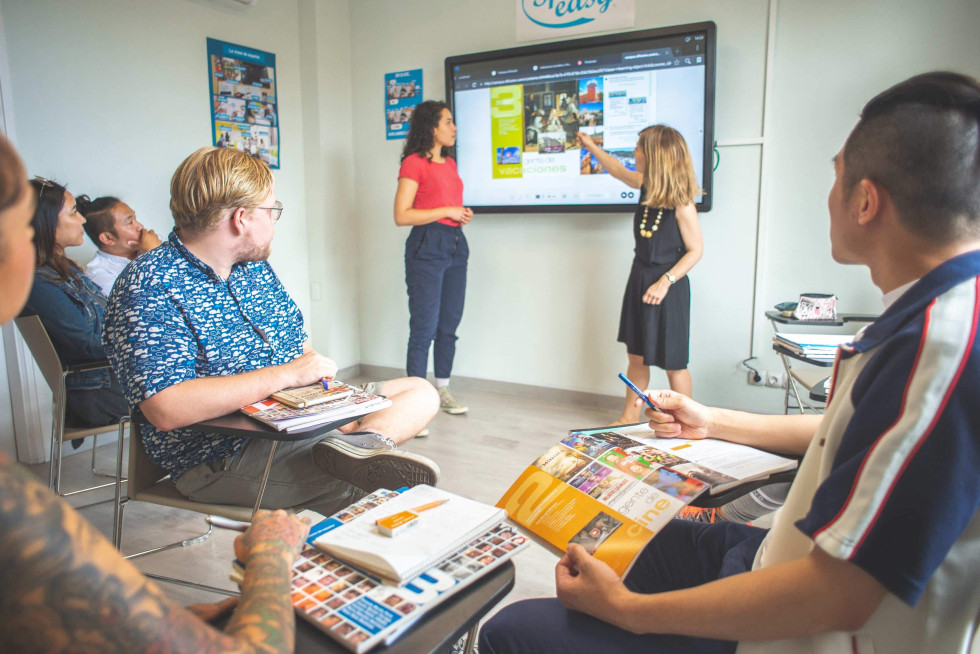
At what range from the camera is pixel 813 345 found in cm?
232

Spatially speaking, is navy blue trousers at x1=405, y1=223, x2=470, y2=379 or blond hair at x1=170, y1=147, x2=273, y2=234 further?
navy blue trousers at x1=405, y1=223, x2=470, y2=379

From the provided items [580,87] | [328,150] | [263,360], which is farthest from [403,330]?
[263,360]

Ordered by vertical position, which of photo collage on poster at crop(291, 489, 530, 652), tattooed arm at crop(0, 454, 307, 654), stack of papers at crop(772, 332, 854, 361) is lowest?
photo collage on poster at crop(291, 489, 530, 652)

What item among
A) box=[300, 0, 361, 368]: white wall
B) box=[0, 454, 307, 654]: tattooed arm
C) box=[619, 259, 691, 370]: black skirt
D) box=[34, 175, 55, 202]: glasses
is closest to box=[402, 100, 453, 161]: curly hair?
box=[300, 0, 361, 368]: white wall

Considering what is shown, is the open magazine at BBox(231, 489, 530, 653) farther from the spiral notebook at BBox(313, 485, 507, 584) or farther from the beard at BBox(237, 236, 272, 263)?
the beard at BBox(237, 236, 272, 263)

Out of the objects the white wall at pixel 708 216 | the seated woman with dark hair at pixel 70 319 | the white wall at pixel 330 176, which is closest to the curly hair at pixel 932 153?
the seated woman with dark hair at pixel 70 319

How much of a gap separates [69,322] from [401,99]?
260cm

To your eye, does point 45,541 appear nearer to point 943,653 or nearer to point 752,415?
point 943,653

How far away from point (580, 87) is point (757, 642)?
327 centimetres

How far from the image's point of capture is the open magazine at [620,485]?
37.8 inches

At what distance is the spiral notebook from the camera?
0.81 meters

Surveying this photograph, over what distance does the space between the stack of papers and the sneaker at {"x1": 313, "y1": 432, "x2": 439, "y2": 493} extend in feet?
4.86

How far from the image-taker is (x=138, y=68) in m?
3.30

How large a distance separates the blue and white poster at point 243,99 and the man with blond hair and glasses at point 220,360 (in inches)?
83.1
